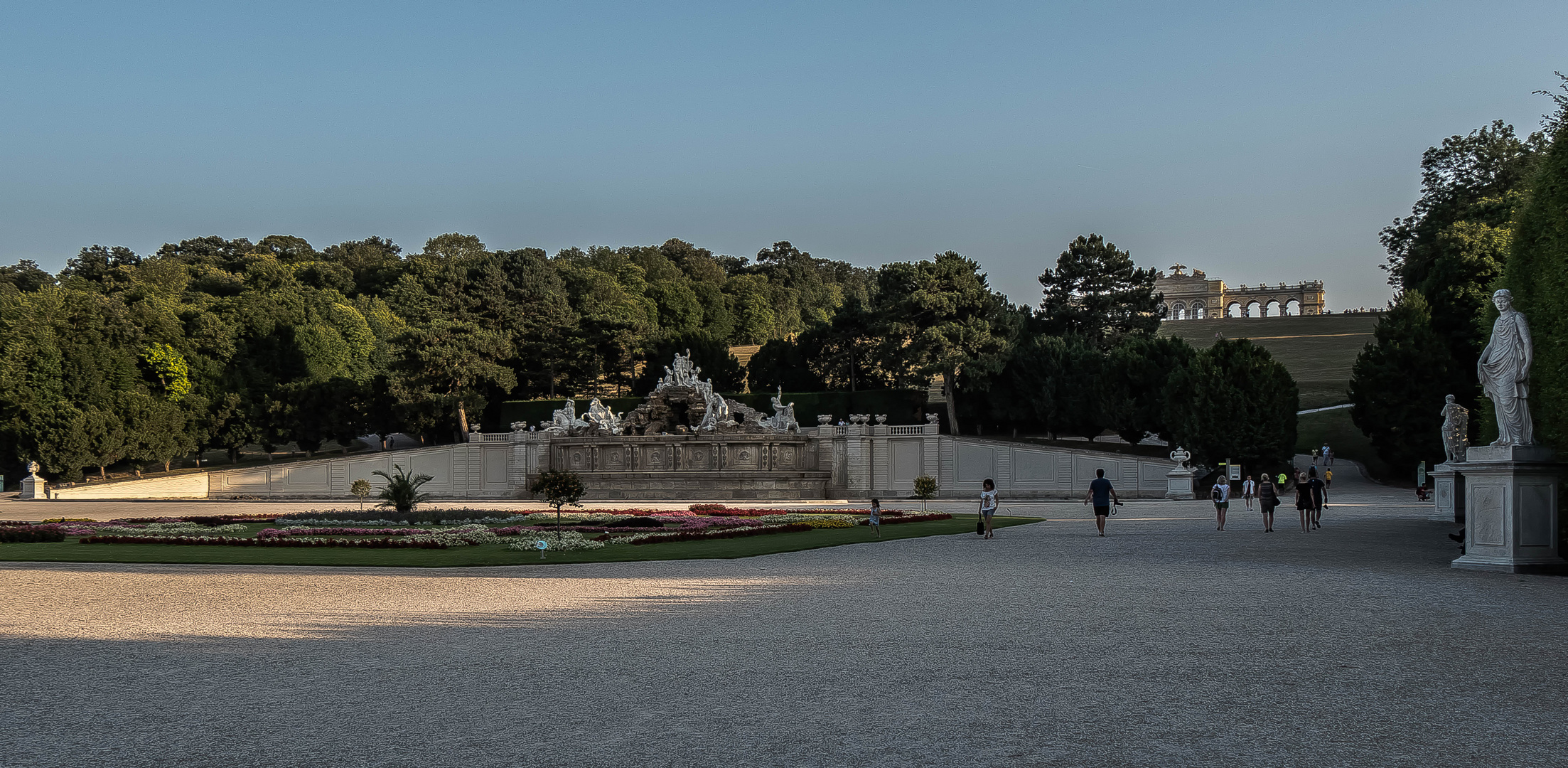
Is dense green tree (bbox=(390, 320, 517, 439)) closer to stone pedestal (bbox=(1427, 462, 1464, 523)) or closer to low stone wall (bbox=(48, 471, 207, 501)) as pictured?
low stone wall (bbox=(48, 471, 207, 501))

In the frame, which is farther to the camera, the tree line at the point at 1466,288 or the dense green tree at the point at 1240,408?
the dense green tree at the point at 1240,408

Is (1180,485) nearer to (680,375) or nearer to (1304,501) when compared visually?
(1304,501)

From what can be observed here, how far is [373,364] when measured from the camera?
79.4m

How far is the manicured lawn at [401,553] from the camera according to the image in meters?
19.7

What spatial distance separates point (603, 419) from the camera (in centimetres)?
5988

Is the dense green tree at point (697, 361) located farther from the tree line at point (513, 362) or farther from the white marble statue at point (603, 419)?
the white marble statue at point (603, 419)

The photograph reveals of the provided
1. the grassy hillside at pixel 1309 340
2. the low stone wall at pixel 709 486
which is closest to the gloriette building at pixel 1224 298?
the grassy hillside at pixel 1309 340

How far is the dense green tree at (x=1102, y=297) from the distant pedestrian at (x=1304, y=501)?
134 feet

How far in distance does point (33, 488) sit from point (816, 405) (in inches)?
1610

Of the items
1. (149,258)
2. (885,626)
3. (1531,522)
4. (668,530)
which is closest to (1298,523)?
(1531,522)

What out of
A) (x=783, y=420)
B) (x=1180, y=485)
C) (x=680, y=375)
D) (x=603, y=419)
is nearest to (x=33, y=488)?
(x=603, y=419)

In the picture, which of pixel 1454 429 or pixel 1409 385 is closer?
pixel 1454 429

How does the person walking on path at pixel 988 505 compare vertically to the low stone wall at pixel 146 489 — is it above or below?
above

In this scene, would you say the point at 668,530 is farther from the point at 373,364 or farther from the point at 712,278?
the point at 712,278
